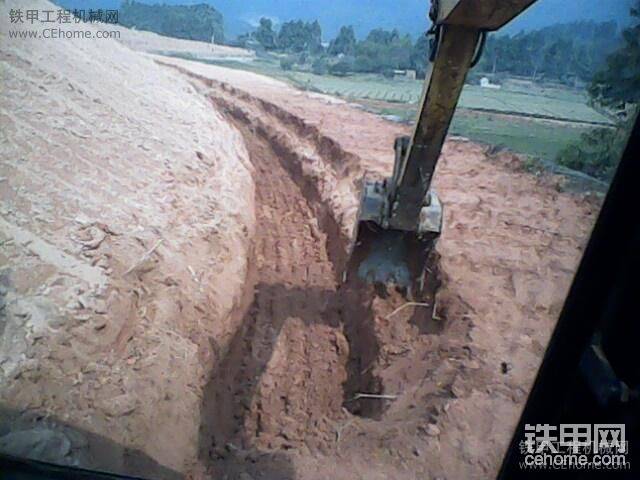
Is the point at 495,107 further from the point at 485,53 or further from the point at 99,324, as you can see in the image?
the point at 99,324

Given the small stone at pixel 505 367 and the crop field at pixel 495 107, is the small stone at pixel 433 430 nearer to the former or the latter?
the small stone at pixel 505 367

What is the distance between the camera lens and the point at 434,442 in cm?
241

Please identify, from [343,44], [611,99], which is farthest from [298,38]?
[611,99]

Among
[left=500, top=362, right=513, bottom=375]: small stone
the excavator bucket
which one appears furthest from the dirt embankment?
[left=500, top=362, right=513, bottom=375]: small stone

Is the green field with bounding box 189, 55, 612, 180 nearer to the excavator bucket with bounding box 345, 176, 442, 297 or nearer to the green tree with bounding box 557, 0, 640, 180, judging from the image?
the green tree with bounding box 557, 0, 640, 180

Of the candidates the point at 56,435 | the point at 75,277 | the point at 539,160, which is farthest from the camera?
the point at 539,160

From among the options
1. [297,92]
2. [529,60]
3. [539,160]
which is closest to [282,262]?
[539,160]

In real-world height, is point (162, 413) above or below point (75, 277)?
below

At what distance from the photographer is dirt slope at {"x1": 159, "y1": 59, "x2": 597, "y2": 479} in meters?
2.36

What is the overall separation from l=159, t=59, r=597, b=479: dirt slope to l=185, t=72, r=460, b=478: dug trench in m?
0.02

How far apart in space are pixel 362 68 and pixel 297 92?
226 centimetres

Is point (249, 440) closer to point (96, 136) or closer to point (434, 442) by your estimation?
point (434, 442)

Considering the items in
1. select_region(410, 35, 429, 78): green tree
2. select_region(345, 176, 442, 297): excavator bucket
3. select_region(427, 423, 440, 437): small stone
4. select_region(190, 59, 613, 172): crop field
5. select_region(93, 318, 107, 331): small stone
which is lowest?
select_region(427, 423, 440, 437): small stone

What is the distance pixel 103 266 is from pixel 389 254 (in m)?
1.97
